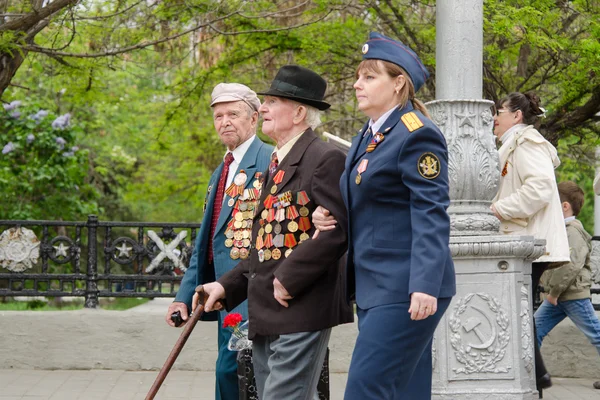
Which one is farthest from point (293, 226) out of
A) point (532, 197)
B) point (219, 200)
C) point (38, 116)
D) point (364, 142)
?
point (38, 116)

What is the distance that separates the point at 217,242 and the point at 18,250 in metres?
4.20

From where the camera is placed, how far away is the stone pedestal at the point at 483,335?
6.32m

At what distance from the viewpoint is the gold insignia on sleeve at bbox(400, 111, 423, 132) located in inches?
163

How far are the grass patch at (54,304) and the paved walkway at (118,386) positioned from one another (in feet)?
13.4

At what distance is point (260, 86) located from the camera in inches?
614

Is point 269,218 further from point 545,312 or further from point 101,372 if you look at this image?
point 101,372

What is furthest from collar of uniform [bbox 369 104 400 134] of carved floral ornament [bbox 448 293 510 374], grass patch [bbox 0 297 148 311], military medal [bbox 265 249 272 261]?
grass patch [bbox 0 297 148 311]

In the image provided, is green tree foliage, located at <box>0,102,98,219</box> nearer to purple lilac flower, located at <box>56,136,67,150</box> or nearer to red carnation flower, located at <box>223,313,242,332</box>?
purple lilac flower, located at <box>56,136,67,150</box>

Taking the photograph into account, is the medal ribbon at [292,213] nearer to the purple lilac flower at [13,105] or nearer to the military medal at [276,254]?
the military medal at [276,254]

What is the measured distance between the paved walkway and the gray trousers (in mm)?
3320

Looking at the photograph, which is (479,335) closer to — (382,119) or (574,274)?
(574,274)

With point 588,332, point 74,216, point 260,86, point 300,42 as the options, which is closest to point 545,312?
point 588,332

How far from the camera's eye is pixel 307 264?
4363mm

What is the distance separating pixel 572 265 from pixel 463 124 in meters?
1.81
